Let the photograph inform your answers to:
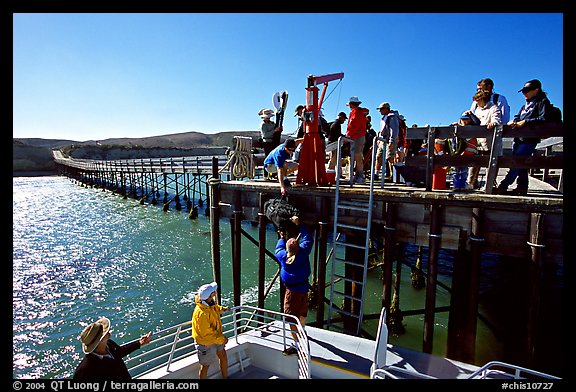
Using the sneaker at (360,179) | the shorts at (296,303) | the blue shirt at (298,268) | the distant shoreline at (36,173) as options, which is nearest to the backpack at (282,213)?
the blue shirt at (298,268)

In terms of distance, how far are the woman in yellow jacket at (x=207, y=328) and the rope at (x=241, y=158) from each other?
206 inches

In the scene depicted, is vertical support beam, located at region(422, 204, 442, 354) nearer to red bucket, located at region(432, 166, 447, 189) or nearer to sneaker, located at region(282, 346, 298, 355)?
red bucket, located at region(432, 166, 447, 189)

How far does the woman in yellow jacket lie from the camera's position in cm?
470

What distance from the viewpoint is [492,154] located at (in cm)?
551

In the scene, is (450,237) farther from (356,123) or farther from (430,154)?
(356,123)

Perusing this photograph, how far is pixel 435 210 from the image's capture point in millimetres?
5812

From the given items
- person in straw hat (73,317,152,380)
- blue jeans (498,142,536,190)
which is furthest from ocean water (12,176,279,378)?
blue jeans (498,142,536,190)

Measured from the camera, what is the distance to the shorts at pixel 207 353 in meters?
4.79

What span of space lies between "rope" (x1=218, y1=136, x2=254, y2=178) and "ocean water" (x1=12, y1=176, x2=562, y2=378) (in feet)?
18.6

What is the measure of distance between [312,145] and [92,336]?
5.66 meters

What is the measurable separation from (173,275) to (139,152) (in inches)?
3101

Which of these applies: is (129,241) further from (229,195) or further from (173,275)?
(229,195)

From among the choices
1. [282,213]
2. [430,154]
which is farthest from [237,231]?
[430,154]
